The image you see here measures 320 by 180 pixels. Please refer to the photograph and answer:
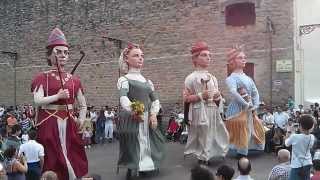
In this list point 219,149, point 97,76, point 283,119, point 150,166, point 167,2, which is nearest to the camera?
point 150,166

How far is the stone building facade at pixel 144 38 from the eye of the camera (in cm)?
1712

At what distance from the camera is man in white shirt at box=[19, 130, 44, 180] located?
8.03 m

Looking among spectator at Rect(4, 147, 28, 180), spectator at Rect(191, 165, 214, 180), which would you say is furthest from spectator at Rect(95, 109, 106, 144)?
spectator at Rect(191, 165, 214, 180)

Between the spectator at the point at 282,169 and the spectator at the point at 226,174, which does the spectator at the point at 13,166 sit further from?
the spectator at the point at 226,174

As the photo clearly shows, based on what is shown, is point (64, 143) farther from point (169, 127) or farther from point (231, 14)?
point (231, 14)

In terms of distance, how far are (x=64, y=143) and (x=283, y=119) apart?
8481 mm

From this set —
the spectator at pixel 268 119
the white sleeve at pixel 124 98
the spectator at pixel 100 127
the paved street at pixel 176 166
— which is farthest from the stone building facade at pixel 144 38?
the white sleeve at pixel 124 98

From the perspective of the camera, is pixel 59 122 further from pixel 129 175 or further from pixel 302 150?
pixel 302 150

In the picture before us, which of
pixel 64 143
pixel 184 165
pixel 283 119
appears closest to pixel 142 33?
pixel 283 119

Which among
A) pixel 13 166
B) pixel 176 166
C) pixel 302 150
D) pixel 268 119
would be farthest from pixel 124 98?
pixel 268 119

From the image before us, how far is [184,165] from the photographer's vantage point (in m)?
9.61

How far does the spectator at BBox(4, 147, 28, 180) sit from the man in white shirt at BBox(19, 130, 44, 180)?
0.33m

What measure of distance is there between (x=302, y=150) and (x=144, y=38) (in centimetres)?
1471

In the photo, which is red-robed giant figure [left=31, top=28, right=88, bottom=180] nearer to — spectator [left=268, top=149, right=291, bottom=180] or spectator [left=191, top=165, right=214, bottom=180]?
spectator [left=268, top=149, right=291, bottom=180]
